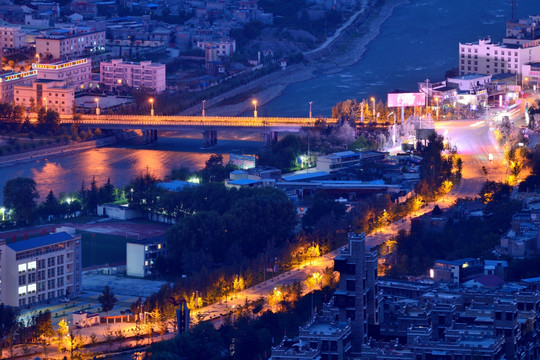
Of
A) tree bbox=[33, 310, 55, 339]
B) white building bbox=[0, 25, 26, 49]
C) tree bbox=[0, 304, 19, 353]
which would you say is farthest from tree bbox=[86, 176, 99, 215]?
white building bbox=[0, 25, 26, 49]

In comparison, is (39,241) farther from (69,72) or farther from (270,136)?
(69,72)

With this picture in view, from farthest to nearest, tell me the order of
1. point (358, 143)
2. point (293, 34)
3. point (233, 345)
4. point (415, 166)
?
1. point (293, 34)
2. point (358, 143)
3. point (415, 166)
4. point (233, 345)

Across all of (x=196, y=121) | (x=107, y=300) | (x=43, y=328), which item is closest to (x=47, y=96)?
(x=196, y=121)

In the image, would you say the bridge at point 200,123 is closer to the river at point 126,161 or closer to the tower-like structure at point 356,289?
the river at point 126,161

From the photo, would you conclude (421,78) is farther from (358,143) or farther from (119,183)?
(119,183)

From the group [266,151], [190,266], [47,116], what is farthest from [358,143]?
[190,266]

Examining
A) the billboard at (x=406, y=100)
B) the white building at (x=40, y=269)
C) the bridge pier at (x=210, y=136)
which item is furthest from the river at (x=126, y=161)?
the white building at (x=40, y=269)
